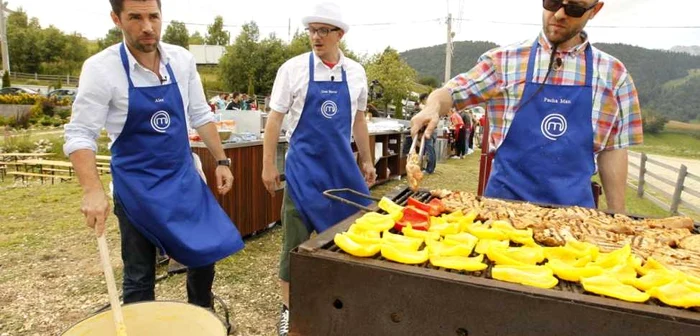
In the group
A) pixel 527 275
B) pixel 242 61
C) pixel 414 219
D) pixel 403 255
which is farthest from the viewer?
pixel 242 61

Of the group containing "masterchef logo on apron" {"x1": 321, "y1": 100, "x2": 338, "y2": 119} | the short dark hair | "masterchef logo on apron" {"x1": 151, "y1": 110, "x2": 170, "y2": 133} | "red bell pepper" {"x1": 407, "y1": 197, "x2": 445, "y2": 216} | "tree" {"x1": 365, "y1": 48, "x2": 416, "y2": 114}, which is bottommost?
"red bell pepper" {"x1": 407, "y1": 197, "x2": 445, "y2": 216}

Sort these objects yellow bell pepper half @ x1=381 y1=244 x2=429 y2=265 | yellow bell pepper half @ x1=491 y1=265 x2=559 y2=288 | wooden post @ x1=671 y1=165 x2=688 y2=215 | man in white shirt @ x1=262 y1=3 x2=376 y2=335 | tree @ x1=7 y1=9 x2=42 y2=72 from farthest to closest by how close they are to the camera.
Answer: tree @ x1=7 y1=9 x2=42 y2=72, wooden post @ x1=671 y1=165 x2=688 y2=215, man in white shirt @ x1=262 y1=3 x2=376 y2=335, yellow bell pepper half @ x1=381 y1=244 x2=429 y2=265, yellow bell pepper half @ x1=491 y1=265 x2=559 y2=288

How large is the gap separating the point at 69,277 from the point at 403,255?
170 inches

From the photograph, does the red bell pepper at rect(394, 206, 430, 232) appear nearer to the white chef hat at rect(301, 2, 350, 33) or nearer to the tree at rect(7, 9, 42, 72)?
the white chef hat at rect(301, 2, 350, 33)

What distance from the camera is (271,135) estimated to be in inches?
130

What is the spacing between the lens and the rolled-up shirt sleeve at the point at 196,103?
274 cm

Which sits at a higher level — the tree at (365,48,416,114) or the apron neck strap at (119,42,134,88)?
the tree at (365,48,416,114)

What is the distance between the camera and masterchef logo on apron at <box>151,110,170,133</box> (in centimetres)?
238

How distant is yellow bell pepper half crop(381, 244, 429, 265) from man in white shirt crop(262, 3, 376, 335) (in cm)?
173

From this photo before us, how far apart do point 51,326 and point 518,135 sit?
373 cm

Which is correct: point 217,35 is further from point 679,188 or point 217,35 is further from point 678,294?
point 678,294

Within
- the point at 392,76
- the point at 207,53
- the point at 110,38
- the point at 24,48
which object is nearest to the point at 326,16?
the point at 392,76

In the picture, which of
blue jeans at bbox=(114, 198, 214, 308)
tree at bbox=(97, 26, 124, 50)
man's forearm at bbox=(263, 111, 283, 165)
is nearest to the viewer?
blue jeans at bbox=(114, 198, 214, 308)

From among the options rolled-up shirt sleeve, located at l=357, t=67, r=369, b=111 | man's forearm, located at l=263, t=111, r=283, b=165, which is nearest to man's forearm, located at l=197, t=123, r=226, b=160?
man's forearm, located at l=263, t=111, r=283, b=165
